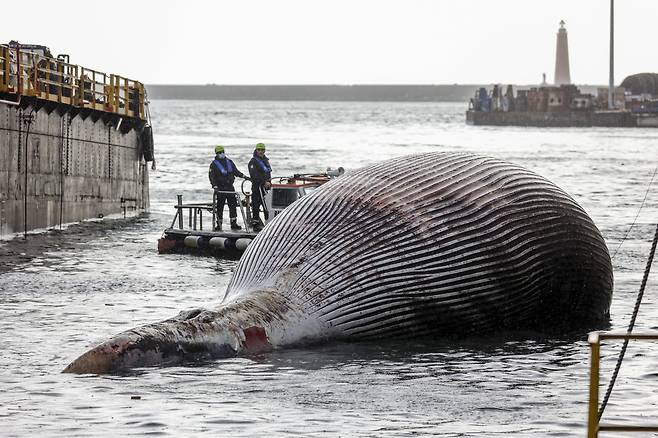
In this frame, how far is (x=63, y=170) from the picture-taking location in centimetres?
3341

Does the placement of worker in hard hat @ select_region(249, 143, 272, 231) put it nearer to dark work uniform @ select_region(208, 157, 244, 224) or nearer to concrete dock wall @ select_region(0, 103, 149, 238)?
dark work uniform @ select_region(208, 157, 244, 224)

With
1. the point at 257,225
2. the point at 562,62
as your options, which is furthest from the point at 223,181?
the point at 562,62

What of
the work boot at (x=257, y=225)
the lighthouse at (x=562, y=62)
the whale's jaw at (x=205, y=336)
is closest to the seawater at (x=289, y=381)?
the whale's jaw at (x=205, y=336)

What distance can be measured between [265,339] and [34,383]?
6.89ft

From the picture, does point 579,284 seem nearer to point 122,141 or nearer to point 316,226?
point 316,226

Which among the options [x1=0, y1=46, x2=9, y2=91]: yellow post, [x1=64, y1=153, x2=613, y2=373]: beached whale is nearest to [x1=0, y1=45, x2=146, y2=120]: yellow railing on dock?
[x1=0, y1=46, x2=9, y2=91]: yellow post

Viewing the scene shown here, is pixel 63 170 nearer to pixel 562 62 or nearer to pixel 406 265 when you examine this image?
pixel 406 265

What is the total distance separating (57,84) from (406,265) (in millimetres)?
20153

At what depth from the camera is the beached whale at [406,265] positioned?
12922mm

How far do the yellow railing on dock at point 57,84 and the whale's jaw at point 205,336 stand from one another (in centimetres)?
1715

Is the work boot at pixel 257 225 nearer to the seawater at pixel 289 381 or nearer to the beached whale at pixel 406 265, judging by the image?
the seawater at pixel 289 381

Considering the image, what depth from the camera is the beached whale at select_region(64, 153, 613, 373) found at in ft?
42.4

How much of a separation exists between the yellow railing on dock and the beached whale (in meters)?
16.4

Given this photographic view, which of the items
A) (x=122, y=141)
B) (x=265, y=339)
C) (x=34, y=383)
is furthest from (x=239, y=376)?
(x=122, y=141)
